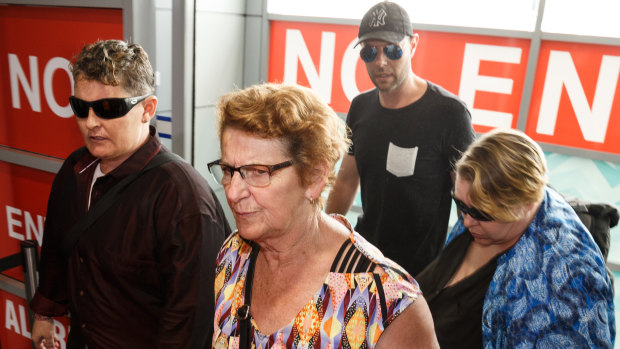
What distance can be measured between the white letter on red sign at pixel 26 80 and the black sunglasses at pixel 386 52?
239 centimetres

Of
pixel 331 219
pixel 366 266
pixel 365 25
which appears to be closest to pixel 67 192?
pixel 331 219

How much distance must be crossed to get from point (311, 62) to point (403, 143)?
124 cm

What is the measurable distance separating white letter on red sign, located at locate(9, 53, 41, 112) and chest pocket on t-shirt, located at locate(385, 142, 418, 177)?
2615mm

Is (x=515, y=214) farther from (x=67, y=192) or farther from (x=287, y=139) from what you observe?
(x=67, y=192)

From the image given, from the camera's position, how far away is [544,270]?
185cm

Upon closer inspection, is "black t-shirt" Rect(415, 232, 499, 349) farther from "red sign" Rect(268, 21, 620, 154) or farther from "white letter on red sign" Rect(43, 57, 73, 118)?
"white letter on red sign" Rect(43, 57, 73, 118)

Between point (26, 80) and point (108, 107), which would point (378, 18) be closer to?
point (108, 107)

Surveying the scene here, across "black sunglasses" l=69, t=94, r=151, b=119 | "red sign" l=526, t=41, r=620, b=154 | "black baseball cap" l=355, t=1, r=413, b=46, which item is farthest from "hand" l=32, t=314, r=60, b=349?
"red sign" l=526, t=41, r=620, b=154

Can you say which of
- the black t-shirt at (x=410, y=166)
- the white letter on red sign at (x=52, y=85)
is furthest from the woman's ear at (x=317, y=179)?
the white letter on red sign at (x=52, y=85)

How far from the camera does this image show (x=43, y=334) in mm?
2475

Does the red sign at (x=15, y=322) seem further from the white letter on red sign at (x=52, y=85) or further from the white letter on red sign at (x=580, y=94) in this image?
the white letter on red sign at (x=580, y=94)

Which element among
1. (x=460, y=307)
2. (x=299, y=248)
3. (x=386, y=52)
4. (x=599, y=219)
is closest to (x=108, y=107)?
(x=299, y=248)

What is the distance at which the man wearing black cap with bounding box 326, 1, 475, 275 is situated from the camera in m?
2.72

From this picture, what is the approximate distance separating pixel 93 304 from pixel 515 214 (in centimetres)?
185
